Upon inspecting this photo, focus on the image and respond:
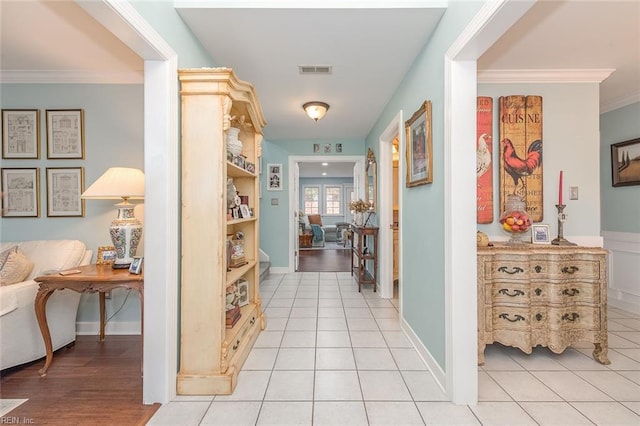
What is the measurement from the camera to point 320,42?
7.08 feet

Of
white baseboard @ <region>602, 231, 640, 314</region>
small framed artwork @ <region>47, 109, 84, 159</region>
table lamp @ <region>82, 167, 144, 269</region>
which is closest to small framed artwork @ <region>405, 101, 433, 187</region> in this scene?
table lamp @ <region>82, 167, 144, 269</region>

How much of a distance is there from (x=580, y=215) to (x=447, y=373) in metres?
1.97

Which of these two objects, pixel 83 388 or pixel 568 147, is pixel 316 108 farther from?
pixel 83 388

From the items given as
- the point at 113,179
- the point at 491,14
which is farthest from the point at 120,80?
the point at 491,14

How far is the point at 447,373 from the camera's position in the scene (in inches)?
66.4

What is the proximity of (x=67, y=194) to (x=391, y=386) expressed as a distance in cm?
305

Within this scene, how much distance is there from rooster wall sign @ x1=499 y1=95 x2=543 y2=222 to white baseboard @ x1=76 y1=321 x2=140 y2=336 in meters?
3.41

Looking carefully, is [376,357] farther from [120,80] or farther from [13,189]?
[13,189]

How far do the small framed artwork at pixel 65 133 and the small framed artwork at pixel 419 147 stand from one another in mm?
2871

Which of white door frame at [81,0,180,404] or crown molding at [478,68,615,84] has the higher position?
crown molding at [478,68,615,84]

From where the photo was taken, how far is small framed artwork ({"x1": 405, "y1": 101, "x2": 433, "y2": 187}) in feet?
6.59

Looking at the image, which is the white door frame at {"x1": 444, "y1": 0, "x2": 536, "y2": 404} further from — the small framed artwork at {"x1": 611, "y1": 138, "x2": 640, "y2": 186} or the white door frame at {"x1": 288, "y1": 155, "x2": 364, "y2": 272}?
the white door frame at {"x1": 288, "y1": 155, "x2": 364, "y2": 272}

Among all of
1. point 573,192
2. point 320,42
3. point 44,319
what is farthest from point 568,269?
point 44,319

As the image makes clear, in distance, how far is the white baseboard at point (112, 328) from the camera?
2.58 meters
